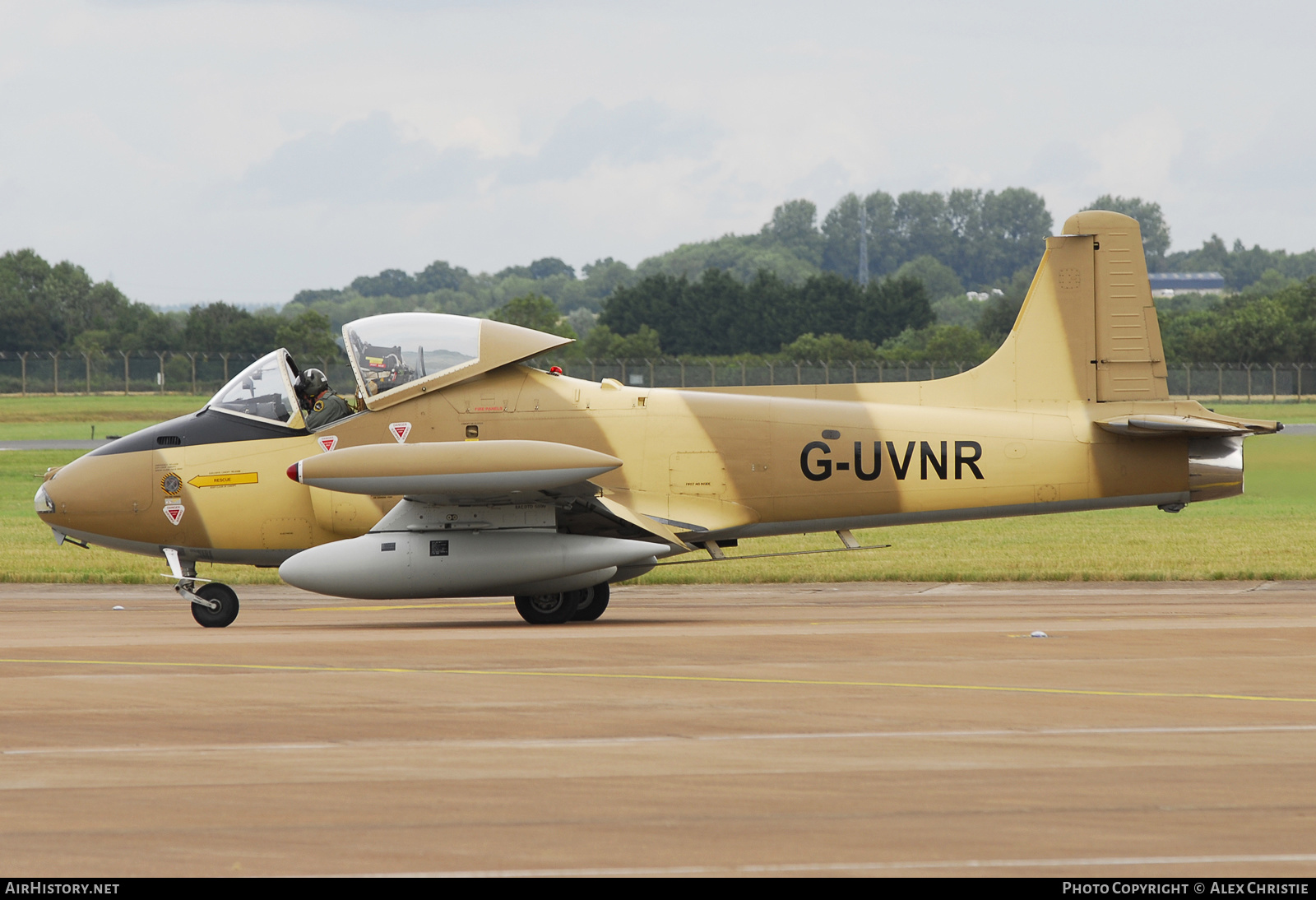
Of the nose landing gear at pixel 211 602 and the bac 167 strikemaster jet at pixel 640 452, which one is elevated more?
the bac 167 strikemaster jet at pixel 640 452

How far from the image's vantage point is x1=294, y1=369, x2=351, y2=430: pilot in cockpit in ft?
52.4

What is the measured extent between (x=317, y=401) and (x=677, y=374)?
157ft

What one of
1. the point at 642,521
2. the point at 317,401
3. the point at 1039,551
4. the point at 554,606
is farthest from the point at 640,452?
the point at 1039,551

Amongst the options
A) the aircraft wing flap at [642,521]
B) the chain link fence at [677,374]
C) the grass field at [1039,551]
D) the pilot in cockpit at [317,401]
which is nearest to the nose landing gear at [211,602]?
the pilot in cockpit at [317,401]

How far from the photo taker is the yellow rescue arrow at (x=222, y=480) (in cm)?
1585

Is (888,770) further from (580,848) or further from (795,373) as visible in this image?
(795,373)

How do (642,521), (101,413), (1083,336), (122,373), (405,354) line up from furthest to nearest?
(122,373) < (101,413) < (1083,336) < (405,354) < (642,521)

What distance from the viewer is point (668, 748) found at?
870cm

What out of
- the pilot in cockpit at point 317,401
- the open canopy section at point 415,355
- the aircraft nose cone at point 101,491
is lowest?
the aircraft nose cone at point 101,491

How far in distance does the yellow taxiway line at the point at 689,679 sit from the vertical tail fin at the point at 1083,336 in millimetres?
6040

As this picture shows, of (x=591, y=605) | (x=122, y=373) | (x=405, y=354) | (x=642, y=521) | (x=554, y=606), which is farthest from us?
(x=122, y=373)

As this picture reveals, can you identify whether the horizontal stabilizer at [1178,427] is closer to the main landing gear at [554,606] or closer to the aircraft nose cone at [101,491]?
the main landing gear at [554,606]

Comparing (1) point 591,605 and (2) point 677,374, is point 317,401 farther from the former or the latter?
(2) point 677,374

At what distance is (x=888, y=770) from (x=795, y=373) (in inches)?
2267
